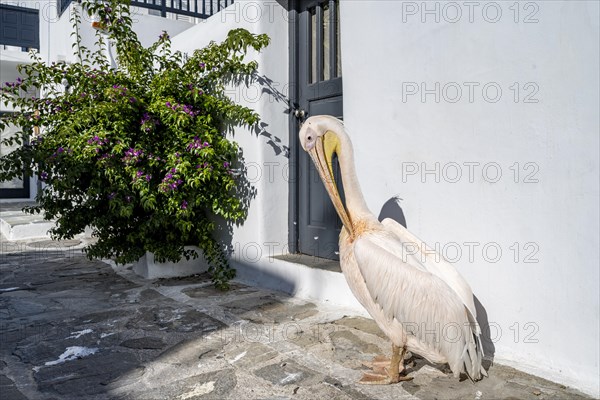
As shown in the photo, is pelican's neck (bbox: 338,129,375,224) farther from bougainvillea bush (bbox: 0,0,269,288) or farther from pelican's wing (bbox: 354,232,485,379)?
bougainvillea bush (bbox: 0,0,269,288)

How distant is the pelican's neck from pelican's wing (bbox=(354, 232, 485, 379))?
0.31m

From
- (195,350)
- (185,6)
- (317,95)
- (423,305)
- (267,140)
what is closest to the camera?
(423,305)

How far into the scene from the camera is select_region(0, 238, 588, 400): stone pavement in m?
2.51

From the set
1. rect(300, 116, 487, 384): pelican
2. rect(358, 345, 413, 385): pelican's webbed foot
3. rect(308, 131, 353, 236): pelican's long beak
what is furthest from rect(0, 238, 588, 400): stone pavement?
rect(308, 131, 353, 236): pelican's long beak

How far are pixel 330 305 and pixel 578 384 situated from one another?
6.63 feet

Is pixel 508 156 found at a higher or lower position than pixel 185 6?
lower

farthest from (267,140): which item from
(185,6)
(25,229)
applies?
(25,229)

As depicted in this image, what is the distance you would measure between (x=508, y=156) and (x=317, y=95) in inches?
89.6

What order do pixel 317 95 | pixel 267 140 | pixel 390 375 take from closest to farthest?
pixel 390 375, pixel 317 95, pixel 267 140

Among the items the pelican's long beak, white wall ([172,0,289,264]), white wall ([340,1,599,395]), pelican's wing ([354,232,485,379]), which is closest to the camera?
pelican's wing ([354,232,485,379])

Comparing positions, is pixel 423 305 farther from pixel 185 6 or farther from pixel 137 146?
pixel 185 6

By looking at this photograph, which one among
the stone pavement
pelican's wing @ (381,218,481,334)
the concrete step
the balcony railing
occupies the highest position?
the balcony railing

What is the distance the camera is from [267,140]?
4777 millimetres

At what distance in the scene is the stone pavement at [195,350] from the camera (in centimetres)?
251
